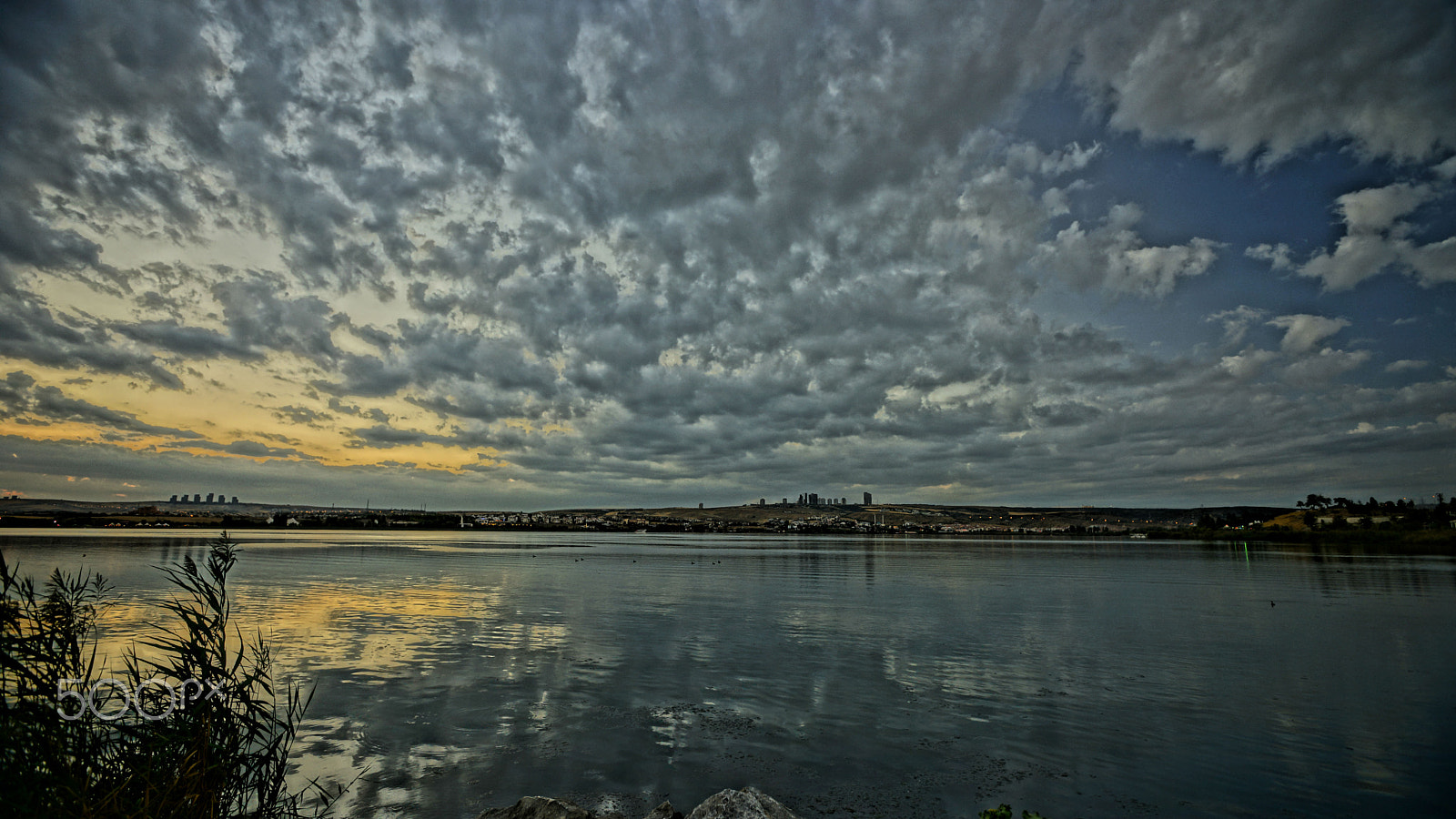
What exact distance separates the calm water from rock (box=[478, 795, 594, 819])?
6.11ft

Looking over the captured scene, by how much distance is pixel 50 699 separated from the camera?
267 inches

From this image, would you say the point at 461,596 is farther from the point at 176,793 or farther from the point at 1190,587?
the point at 1190,587

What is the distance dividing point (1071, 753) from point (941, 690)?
5.28 m

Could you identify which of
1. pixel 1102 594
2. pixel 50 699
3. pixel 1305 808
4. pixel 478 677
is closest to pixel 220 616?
pixel 50 699

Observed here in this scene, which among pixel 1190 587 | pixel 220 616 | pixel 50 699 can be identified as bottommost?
pixel 1190 587

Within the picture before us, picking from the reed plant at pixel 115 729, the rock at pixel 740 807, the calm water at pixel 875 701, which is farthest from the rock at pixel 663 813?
the reed plant at pixel 115 729

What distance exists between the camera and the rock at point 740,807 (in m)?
8.98

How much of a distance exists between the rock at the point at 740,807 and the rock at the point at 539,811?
5.21ft

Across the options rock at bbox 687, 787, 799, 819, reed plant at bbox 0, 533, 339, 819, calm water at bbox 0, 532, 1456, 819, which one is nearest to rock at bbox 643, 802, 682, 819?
rock at bbox 687, 787, 799, 819

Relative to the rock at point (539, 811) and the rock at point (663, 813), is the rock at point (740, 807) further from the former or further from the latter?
the rock at point (539, 811)

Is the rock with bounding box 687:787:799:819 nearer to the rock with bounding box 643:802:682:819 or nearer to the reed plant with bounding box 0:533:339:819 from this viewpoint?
the rock with bounding box 643:802:682:819

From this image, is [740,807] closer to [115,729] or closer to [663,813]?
[663,813]

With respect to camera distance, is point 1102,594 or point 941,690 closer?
point 941,690

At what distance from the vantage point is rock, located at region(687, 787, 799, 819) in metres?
8.98
